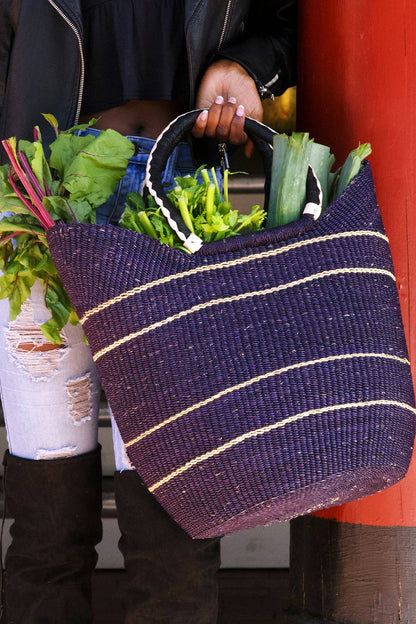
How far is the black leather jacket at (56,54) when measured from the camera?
1.48 metres

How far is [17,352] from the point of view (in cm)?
145

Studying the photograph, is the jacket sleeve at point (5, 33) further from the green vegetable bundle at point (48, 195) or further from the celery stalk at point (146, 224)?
the celery stalk at point (146, 224)

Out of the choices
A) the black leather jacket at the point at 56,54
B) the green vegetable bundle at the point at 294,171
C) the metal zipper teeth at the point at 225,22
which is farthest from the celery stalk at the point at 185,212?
→ the metal zipper teeth at the point at 225,22

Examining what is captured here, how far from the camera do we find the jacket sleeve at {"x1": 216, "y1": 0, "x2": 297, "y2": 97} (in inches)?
61.5

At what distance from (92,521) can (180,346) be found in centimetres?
62

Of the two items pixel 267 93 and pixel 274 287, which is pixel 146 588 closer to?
pixel 274 287

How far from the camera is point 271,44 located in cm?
165

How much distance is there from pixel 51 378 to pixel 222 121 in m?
0.61

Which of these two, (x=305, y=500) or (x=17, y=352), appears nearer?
(x=305, y=500)

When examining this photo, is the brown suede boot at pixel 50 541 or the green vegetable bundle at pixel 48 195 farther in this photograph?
the brown suede boot at pixel 50 541

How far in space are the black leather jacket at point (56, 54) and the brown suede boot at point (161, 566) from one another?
77cm

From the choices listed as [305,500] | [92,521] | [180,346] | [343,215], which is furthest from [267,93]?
[92,521]

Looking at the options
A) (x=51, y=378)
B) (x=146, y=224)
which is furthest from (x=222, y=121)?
(x=51, y=378)

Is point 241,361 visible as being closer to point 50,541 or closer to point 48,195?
point 48,195
